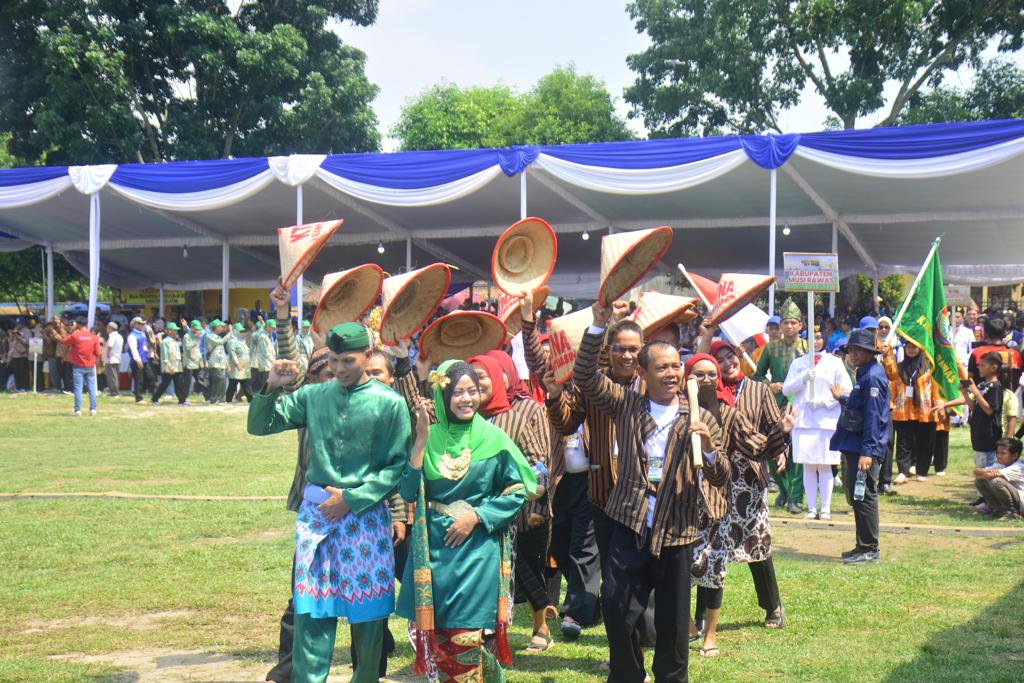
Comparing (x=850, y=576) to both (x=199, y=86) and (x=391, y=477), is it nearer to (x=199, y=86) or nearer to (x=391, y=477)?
(x=391, y=477)

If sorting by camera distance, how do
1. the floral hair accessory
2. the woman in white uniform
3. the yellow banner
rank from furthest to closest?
1. the yellow banner
2. the woman in white uniform
3. the floral hair accessory

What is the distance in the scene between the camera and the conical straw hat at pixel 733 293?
5637 millimetres

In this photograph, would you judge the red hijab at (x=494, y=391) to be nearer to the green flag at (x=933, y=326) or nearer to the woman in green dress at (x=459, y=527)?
the woman in green dress at (x=459, y=527)

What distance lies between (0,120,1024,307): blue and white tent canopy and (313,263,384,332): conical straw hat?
37.2ft

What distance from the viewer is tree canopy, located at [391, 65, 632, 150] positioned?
161ft

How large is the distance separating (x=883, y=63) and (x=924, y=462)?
18205 millimetres

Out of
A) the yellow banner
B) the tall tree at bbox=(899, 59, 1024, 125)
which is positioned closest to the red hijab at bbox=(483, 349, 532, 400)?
the tall tree at bbox=(899, 59, 1024, 125)

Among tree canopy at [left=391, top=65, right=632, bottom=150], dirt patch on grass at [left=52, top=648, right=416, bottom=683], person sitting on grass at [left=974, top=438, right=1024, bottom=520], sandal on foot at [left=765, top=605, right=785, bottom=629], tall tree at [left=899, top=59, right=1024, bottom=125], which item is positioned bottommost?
dirt patch on grass at [left=52, top=648, right=416, bottom=683]

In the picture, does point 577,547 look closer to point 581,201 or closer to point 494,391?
point 494,391

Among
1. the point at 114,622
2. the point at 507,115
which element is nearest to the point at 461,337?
the point at 114,622

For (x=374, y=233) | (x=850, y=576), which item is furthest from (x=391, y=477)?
(x=374, y=233)

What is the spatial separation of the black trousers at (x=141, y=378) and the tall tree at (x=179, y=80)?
853 cm

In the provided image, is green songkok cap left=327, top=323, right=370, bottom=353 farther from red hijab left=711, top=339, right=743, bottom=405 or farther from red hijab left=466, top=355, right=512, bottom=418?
red hijab left=711, top=339, right=743, bottom=405

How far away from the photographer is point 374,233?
24922mm
